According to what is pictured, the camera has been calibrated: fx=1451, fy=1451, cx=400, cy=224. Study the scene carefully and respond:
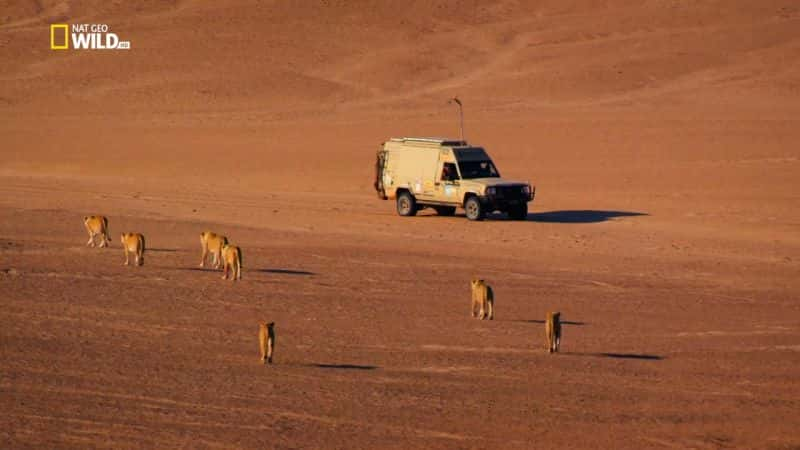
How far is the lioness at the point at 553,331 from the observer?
14.7 metres

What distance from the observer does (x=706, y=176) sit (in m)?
35.9

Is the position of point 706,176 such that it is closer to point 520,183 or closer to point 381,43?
point 520,183

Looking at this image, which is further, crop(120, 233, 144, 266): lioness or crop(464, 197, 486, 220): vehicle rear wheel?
crop(464, 197, 486, 220): vehicle rear wheel

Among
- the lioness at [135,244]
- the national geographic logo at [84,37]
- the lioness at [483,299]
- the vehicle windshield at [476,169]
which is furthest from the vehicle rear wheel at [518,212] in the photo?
the national geographic logo at [84,37]

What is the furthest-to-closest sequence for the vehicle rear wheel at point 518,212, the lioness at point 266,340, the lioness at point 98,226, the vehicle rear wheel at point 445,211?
the vehicle rear wheel at point 445,211, the vehicle rear wheel at point 518,212, the lioness at point 98,226, the lioness at point 266,340

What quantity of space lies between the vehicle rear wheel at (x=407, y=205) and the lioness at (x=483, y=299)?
12404mm

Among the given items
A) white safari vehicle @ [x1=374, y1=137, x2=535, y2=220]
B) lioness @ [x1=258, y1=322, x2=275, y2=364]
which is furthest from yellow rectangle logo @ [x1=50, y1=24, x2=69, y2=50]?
lioness @ [x1=258, y1=322, x2=275, y2=364]

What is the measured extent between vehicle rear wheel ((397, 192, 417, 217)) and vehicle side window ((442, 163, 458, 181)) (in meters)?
0.90

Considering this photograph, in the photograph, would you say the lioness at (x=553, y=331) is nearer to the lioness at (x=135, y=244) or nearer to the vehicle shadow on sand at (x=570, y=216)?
the lioness at (x=135, y=244)

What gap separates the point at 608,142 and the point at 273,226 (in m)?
18.1

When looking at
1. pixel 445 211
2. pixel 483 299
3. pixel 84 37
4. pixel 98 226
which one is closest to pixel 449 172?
pixel 445 211

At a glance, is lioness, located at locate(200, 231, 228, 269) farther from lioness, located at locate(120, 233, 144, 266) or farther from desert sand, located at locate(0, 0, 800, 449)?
lioness, located at locate(120, 233, 144, 266)

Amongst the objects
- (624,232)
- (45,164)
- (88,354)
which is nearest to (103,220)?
(88,354)

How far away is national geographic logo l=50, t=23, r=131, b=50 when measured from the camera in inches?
2672
